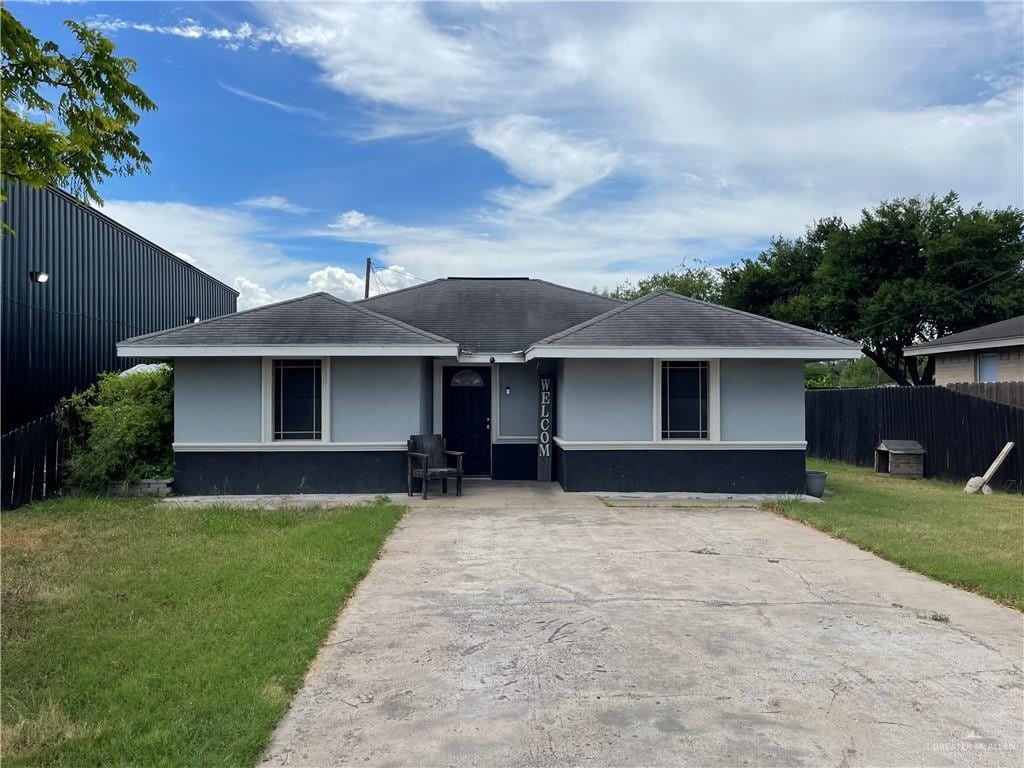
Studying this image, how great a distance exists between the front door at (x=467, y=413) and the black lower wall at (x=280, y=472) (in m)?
2.17

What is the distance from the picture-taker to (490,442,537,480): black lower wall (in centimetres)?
1319

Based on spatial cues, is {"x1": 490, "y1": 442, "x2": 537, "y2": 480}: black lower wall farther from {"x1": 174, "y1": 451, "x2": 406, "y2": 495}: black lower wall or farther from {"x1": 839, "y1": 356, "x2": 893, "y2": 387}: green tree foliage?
{"x1": 839, "y1": 356, "x2": 893, "y2": 387}: green tree foliage

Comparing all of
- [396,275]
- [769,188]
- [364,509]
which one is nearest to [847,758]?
[364,509]

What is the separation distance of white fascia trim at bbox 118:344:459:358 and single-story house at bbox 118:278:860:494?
0.02 m

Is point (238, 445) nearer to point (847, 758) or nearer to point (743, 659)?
point (743, 659)

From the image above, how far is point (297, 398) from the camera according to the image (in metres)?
11.2

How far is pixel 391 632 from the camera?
4.77m

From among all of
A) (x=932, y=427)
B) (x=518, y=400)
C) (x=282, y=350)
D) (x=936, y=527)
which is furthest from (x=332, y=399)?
(x=932, y=427)

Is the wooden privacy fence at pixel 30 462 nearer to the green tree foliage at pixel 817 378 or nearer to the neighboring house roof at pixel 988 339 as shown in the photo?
the neighboring house roof at pixel 988 339

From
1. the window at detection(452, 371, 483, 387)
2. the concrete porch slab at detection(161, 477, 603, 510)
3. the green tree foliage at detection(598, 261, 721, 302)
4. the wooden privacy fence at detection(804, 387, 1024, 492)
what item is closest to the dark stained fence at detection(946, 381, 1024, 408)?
the wooden privacy fence at detection(804, 387, 1024, 492)

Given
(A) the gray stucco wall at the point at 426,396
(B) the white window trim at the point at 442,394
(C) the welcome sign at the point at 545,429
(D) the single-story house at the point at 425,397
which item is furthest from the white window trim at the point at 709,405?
(A) the gray stucco wall at the point at 426,396

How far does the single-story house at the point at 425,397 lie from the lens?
424 inches

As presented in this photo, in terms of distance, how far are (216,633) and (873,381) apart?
2212 inches

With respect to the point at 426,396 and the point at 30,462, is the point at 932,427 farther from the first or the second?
the point at 30,462
